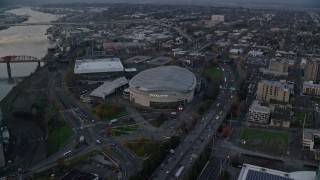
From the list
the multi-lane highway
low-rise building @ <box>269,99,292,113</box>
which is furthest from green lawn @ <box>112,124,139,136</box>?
low-rise building @ <box>269,99,292,113</box>

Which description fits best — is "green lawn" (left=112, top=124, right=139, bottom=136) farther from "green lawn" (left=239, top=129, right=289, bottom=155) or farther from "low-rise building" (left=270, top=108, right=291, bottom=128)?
"low-rise building" (left=270, top=108, right=291, bottom=128)

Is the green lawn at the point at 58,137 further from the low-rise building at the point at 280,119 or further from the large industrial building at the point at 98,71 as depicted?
the low-rise building at the point at 280,119

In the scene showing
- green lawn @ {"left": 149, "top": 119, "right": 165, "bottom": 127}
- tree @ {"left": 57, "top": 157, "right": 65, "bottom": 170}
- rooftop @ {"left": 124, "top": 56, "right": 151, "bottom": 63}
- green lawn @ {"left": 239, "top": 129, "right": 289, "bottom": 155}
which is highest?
rooftop @ {"left": 124, "top": 56, "right": 151, "bottom": 63}

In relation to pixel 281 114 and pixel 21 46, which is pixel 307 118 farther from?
pixel 21 46

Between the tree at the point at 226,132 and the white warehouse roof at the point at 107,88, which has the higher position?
the white warehouse roof at the point at 107,88

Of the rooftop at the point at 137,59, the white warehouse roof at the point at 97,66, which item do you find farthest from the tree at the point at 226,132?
the rooftop at the point at 137,59

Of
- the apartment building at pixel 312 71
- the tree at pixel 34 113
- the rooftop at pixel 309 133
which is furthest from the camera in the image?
the apartment building at pixel 312 71

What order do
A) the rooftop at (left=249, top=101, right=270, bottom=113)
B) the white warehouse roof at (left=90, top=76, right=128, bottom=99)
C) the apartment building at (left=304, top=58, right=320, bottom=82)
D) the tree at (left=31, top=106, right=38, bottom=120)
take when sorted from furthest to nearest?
the apartment building at (left=304, top=58, right=320, bottom=82) < the white warehouse roof at (left=90, top=76, right=128, bottom=99) < the tree at (left=31, top=106, right=38, bottom=120) < the rooftop at (left=249, top=101, right=270, bottom=113)
